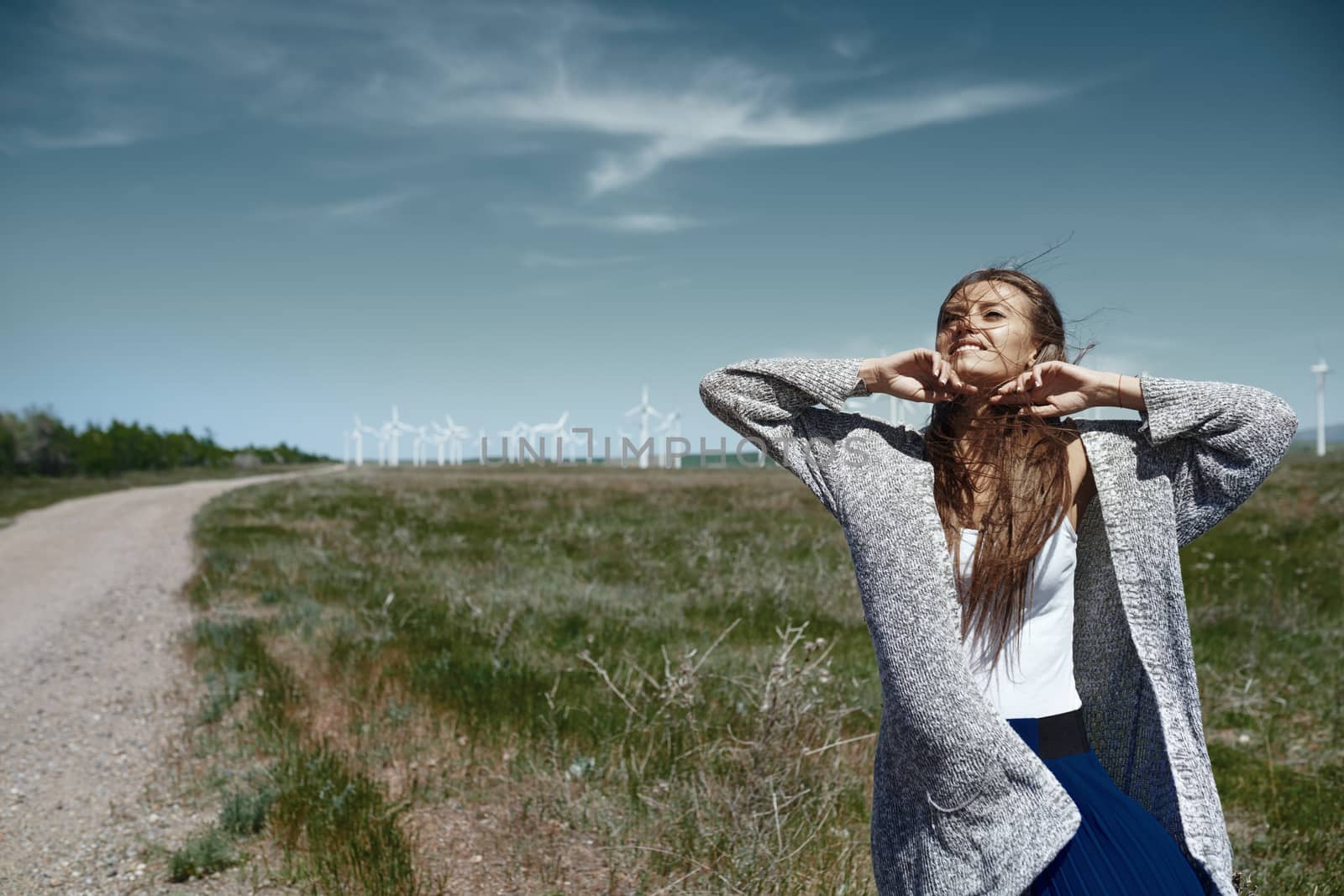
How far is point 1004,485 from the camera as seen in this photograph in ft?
6.79

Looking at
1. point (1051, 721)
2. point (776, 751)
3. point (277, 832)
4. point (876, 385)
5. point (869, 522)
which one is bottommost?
point (277, 832)

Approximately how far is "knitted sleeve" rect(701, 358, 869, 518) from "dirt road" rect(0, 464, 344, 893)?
3.05 metres

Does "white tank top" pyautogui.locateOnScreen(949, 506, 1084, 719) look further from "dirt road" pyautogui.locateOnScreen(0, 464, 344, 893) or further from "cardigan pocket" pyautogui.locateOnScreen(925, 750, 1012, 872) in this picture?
"dirt road" pyautogui.locateOnScreen(0, 464, 344, 893)

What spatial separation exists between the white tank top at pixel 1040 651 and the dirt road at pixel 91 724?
10.8ft

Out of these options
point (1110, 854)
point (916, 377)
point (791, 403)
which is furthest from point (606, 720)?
point (1110, 854)

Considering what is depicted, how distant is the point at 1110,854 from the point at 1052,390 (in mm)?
1004

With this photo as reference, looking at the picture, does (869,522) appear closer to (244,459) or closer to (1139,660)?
(1139,660)

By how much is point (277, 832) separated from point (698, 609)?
544cm

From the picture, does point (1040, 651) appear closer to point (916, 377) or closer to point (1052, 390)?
point (1052, 390)

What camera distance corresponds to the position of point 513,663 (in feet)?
21.1

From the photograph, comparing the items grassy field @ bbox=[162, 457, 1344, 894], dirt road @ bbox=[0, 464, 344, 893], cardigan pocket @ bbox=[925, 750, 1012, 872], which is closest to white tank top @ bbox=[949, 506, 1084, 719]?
cardigan pocket @ bbox=[925, 750, 1012, 872]

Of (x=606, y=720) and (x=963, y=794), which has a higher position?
(x=963, y=794)

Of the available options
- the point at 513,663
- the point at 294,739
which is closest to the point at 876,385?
the point at 294,739

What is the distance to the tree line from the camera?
191 ft
